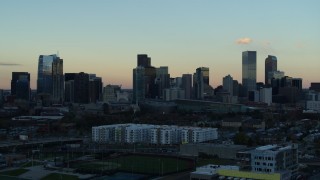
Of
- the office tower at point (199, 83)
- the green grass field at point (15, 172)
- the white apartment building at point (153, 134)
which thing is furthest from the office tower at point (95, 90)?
the green grass field at point (15, 172)

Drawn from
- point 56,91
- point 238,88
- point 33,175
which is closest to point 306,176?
point 33,175

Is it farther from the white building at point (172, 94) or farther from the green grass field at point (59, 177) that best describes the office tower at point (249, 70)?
the green grass field at point (59, 177)

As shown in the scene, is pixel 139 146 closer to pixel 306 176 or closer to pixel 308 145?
pixel 308 145

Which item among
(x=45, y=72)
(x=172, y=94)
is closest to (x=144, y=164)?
Result: (x=172, y=94)

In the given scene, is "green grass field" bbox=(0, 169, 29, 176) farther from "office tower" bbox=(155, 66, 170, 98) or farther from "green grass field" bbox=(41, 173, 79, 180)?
"office tower" bbox=(155, 66, 170, 98)

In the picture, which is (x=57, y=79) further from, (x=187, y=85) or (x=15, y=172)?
(x=15, y=172)

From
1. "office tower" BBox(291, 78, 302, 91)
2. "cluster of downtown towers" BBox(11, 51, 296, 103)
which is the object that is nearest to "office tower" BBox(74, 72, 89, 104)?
"cluster of downtown towers" BBox(11, 51, 296, 103)

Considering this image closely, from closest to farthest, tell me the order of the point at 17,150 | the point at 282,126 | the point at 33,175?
the point at 33,175
the point at 17,150
the point at 282,126
